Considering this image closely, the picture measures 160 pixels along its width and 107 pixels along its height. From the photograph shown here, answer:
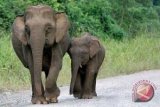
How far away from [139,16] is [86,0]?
689 centimetres

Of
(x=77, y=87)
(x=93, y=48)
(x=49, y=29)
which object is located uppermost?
(x=49, y=29)

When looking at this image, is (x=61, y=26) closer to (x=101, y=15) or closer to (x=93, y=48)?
(x=93, y=48)

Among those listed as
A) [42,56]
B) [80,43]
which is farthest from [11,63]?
[42,56]

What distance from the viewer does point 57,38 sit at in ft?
38.2

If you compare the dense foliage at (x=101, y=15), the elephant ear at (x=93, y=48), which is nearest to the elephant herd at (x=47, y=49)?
the elephant ear at (x=93, y=48)

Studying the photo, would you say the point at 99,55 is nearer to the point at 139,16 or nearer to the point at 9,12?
the point at 9,12

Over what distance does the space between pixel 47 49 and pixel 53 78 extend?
56 cm

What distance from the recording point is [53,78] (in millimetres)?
11570

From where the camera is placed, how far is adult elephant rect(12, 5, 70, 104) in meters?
11.1

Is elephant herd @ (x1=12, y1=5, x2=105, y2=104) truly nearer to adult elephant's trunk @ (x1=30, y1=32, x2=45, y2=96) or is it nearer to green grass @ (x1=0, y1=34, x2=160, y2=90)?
adult elephant's trunk @ (x1=30, y1=32, x2=45, y2=96)

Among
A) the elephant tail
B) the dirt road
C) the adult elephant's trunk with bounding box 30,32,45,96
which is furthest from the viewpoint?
the elephant tail

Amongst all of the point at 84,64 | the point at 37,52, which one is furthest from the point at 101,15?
the point at 37,52

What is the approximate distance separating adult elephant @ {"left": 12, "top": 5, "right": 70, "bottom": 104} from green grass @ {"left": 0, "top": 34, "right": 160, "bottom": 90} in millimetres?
4546

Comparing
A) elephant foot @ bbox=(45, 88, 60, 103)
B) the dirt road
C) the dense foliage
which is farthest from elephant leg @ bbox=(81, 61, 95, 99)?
the dense foliage
